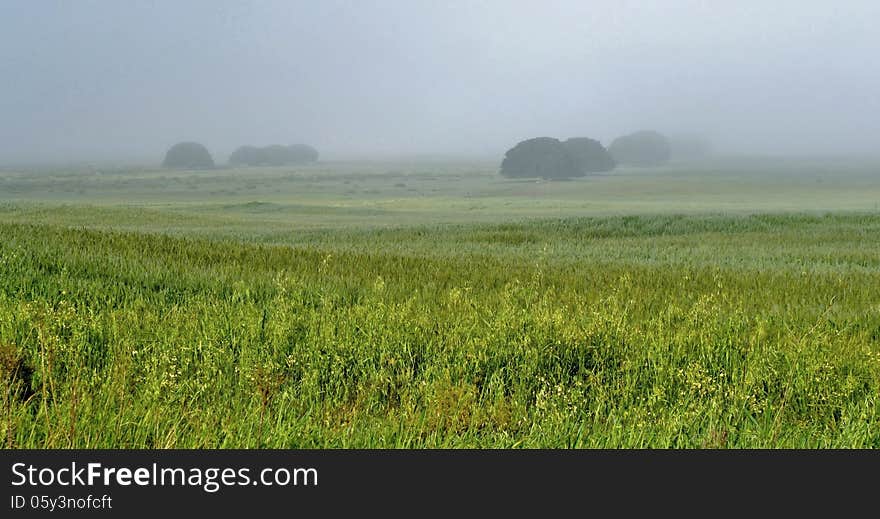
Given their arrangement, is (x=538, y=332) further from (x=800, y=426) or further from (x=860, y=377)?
(x=860, y=377)

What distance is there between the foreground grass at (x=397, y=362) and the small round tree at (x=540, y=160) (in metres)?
122

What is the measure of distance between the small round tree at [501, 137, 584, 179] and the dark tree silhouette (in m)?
17.5

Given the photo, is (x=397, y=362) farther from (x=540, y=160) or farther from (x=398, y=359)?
(x=540, y=160)

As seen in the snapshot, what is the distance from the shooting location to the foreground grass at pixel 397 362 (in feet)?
14.8

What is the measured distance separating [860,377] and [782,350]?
0.66 meters

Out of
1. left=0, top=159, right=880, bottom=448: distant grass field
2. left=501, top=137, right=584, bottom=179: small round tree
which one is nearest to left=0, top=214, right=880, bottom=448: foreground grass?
left=0, top=159, right=880, bottom=448: distant grass field

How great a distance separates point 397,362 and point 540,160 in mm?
128638

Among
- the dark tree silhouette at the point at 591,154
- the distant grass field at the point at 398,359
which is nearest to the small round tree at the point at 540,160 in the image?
the dark tree silhouette at the point at 591,154

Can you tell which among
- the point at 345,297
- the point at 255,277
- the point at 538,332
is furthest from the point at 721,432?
the point at 255,277

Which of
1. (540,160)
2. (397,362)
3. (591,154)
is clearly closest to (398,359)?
(397,362)

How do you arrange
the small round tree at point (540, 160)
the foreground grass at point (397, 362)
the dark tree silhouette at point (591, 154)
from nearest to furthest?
1. the foreground grass at point (397, 362)
2. the small round tree at point (540, 160)
3. the dark tree silhouette at point (591, 154)

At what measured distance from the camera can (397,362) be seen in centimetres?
650

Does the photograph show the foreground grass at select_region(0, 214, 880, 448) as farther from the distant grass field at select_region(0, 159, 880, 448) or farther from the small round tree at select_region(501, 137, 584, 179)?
the small round tree at select_region(501, 137, 584, 179)

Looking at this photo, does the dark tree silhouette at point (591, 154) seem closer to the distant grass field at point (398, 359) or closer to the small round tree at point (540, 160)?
the small round tree at point (540, 160)
